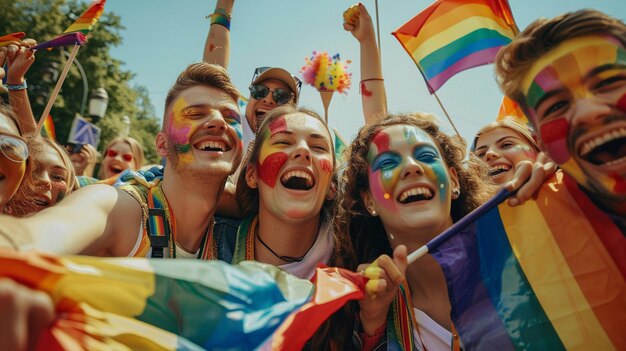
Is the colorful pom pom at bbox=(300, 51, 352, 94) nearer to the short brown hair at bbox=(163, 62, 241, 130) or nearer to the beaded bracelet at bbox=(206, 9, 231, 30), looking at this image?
the beaded bracelet at bbox=(206, 9, 231, 30)

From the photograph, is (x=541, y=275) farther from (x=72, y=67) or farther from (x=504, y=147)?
(x=72, y=67)

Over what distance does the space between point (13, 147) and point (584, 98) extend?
2835 millimetres

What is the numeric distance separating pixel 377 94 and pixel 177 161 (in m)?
2.39

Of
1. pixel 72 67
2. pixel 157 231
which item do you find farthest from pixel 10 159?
pixel 72 67

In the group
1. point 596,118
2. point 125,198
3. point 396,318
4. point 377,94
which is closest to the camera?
point 596,118

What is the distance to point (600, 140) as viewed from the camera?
1.85 metres

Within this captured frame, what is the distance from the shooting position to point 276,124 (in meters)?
3.18

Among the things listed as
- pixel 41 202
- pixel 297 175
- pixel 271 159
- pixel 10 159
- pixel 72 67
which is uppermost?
pixel 72 67

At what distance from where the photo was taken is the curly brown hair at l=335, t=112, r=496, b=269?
3.00m

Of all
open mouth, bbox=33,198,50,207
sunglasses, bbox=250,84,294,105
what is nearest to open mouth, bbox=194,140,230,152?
open mouth, bbox=33,198,50,207

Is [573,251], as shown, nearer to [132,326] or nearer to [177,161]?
[132,326]

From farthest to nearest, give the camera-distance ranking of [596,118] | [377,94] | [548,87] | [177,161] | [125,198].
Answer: [377,94] < [177,161] < [125,198] < [548,87] < [596,118]

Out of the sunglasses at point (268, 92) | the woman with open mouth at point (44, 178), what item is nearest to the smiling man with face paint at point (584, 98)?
the sunglasses at point (268, 92)

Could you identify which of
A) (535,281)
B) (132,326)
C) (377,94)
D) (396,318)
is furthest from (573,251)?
(377,94)
